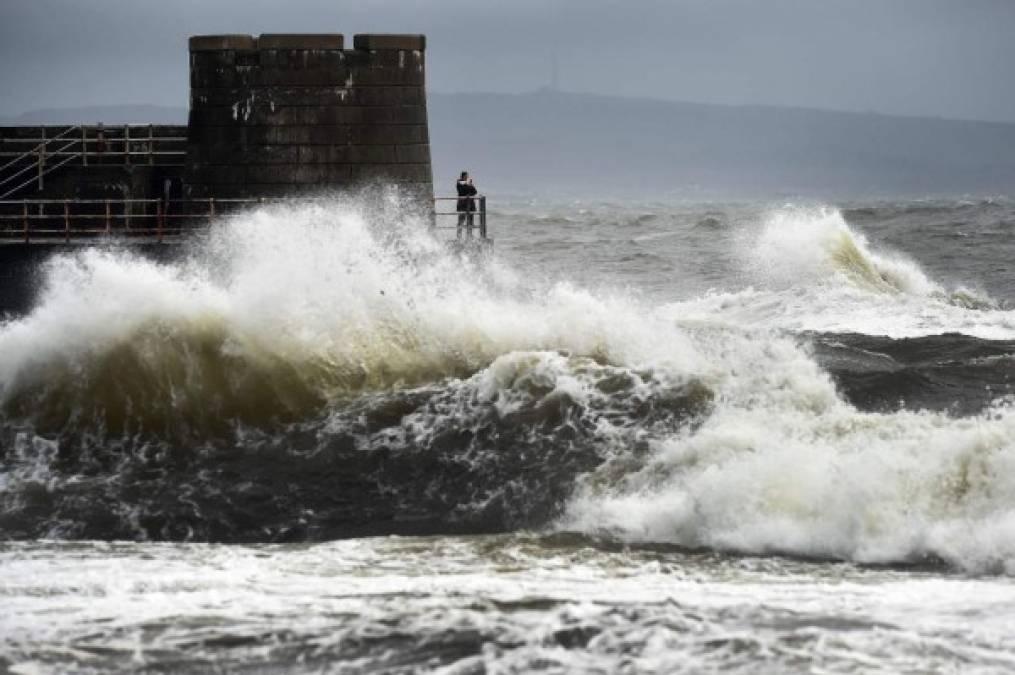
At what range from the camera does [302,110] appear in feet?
63.1

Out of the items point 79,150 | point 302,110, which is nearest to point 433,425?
point 302,110

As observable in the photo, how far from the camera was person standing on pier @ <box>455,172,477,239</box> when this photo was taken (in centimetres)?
Answer: 2080

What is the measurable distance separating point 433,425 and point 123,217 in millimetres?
8475

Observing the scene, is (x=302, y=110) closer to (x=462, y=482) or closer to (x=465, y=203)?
(x=465, y=203)

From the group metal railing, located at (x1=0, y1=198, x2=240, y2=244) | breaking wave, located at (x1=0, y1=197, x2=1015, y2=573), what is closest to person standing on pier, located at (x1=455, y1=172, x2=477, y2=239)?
metal railing, located at (x1=0, y1=198, x2=240, y2=244)

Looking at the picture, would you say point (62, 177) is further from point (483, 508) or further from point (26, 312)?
point (483, 508)

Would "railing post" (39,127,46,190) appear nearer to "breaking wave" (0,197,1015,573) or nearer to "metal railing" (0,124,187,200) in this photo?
"metal railing" (0,124,187,200)

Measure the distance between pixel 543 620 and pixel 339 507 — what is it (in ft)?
9.83

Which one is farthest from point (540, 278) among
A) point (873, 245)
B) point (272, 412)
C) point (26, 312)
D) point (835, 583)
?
point (835, 583)

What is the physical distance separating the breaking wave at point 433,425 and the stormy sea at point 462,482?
0.03 metres

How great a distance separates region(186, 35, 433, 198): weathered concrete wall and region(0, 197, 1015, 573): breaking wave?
9.76 feet

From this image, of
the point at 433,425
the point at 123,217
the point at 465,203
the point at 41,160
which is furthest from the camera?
the point at 41,160

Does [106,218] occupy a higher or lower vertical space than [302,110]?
lower

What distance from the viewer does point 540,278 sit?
1278 inches
